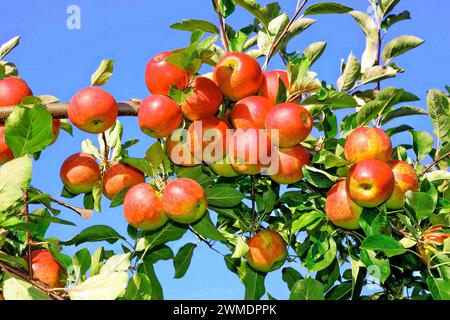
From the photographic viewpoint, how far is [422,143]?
3045 mm

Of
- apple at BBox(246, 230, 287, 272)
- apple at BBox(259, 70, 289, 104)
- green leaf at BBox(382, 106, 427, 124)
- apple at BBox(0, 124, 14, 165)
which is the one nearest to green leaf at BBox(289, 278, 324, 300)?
apple at BBox(246, 230, 287, 272)

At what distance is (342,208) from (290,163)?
11.8 inches

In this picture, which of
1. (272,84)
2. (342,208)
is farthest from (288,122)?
(342,208)

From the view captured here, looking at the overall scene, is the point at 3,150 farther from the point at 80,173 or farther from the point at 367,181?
the point at 367,181

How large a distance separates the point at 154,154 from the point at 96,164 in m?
0.40

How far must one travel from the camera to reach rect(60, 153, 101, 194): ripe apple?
287 centimetres

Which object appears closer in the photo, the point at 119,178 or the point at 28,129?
the point at 28,129

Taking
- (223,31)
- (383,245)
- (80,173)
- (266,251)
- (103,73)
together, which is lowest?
(383,245)

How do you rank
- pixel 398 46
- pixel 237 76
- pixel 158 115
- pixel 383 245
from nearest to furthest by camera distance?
pixel 383 245, pixel 158 115, pixel 237 76, pixel 398 46

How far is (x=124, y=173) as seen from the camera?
286cm

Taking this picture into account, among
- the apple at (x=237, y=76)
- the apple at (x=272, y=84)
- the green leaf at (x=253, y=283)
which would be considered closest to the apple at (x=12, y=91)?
the apple at (x=237, y=76)

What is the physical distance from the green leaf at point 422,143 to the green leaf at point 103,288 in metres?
1.73

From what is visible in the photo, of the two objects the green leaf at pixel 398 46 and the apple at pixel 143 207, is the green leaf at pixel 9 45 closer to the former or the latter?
the apple at pixel 143 207
